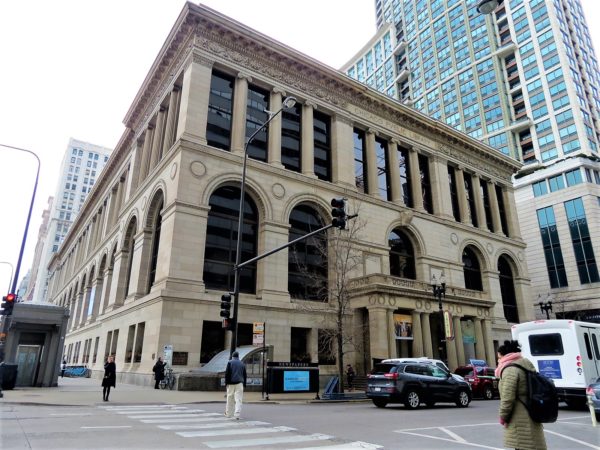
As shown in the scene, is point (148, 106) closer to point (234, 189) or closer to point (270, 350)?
point (234, 189)

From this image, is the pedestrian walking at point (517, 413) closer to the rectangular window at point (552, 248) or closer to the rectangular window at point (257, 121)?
the rectangular window at point (257, 121)

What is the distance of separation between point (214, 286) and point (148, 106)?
74.2 ft

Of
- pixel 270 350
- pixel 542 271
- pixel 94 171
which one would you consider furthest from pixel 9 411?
pixel 94 171

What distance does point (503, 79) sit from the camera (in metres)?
79.9

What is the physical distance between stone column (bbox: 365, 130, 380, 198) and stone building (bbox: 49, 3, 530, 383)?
5.3 inches

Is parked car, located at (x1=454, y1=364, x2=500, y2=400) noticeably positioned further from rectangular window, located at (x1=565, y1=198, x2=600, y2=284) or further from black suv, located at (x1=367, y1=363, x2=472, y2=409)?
rectangular window, located at (x1=565, y1=198, x2=600, y2=284)

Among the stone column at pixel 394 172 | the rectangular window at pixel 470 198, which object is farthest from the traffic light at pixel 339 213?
the rectangular window at pixel 470 198

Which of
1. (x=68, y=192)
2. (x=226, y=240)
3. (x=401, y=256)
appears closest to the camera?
(x=226, y=240)

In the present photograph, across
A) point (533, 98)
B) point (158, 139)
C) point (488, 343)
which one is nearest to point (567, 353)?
point (488, 343)

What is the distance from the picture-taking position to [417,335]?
30.5m

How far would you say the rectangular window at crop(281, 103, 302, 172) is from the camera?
3516 centimetres

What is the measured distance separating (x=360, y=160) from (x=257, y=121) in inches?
445

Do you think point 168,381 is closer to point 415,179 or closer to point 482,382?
point 482,382

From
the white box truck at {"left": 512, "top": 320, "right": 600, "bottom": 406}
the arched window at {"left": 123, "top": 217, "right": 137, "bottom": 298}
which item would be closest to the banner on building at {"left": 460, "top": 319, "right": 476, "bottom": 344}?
the white box truck at {"left": 512, "top": 320, "right": 600, "bottom": 406}
